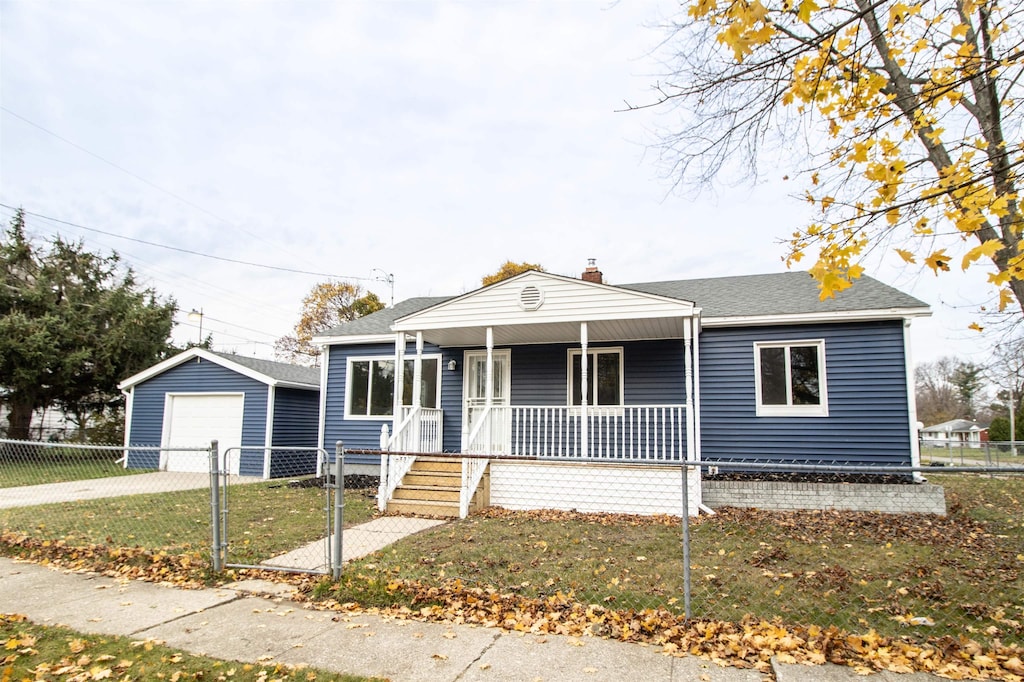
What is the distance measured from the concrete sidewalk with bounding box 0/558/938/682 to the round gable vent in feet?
20.8

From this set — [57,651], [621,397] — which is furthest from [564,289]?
[57,651]

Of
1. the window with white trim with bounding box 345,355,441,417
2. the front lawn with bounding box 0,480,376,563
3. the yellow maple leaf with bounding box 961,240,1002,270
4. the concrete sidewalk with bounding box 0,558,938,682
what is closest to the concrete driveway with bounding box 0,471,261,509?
the front lawn with bounding box 0,480,376,563

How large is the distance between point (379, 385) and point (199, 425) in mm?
6341

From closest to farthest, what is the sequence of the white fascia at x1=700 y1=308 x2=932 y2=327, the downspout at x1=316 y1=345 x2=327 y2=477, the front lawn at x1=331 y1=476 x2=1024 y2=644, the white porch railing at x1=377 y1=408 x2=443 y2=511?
the front lawn at x1=331 y1=476 x2=1024 y2=644, the white porch railing at x1=377 y1=408 x2=443 y2=511, the white fascia at x1=700 y1=308 x2=932 y2=327, the downspout at x1=316 y1=345 x2=327 y2=477

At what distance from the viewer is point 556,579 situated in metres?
5.27

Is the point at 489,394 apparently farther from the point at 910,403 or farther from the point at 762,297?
the point at 910,403

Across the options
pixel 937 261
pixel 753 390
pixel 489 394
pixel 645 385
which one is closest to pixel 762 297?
pixel 753 390

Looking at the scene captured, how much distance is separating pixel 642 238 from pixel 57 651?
1818 cm

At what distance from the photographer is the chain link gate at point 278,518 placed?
17.1 feet

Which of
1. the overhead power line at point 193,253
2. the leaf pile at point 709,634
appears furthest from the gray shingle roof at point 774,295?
the overhead power line at point 193,253

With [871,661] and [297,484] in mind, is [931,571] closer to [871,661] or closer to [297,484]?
[871,661]

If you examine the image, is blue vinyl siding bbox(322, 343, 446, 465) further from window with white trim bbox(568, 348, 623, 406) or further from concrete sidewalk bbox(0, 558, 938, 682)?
concrete sidewalk bbox(0, 558, 938, 682)

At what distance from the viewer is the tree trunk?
63.3ft

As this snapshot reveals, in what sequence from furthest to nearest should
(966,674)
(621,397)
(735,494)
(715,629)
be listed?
(621,397) → (735,494) → (715,629) → (966,674)
